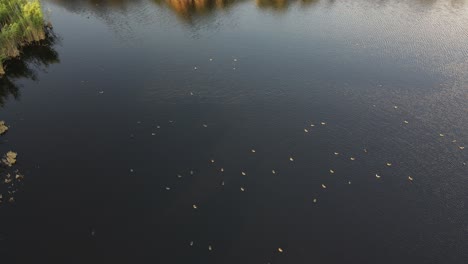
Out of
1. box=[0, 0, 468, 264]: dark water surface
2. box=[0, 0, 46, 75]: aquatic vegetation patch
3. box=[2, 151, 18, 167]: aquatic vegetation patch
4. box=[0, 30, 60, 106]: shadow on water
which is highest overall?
box=[0, 0, 46, 75]: aquatic vegetation patch

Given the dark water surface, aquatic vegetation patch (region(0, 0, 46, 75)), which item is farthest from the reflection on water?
aquatic vegetation patch (region(0, 0, 46, 75))

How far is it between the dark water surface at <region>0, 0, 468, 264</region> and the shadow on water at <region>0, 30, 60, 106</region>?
0.90 feet

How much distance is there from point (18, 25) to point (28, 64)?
203 inches

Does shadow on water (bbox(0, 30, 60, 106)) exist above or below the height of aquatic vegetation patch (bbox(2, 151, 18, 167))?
above

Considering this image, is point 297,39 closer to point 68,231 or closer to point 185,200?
point 185,200

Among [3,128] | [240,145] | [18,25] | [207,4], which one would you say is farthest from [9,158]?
[207,4]

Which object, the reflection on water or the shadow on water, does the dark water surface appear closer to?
the shadow on water

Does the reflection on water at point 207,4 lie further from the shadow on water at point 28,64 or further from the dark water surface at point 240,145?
the shadow on water at point 28,64

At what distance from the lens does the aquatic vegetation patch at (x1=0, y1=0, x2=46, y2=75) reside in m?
43.1

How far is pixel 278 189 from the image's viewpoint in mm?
26266

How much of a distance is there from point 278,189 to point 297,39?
30.1 metres

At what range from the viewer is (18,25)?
1743 inches

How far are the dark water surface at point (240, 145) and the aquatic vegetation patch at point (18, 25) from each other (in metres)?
1.94

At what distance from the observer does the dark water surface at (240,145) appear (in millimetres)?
22641
